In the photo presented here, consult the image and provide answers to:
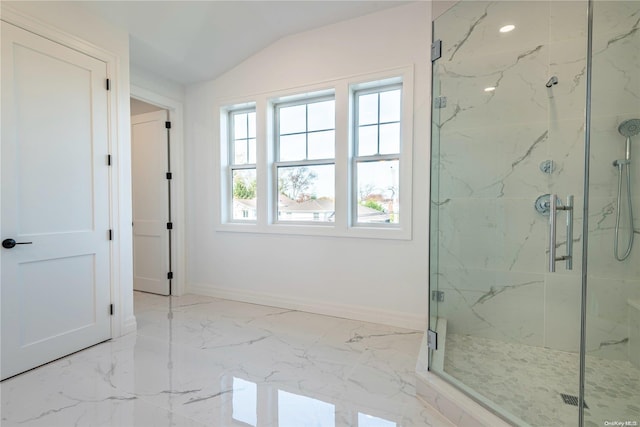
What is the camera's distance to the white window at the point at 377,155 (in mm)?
2947

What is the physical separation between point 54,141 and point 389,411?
2.79 meters

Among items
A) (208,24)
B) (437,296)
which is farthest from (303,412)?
(208,24)

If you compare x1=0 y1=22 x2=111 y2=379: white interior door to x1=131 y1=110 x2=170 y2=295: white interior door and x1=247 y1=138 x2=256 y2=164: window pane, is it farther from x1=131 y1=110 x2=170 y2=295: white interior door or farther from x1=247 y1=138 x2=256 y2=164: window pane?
x1=247 y1=138 x2=256 y2=164: window pane

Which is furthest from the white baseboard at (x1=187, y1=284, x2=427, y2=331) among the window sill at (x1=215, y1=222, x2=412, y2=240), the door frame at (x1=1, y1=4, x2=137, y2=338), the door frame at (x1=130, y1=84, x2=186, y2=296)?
the door frame at (x1=1, y1=4, x2=137, y2=338)

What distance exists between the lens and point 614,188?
202cm

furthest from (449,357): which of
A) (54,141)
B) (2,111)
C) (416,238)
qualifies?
(2,111)

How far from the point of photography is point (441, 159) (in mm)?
2385

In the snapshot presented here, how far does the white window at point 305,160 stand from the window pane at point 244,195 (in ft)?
1.15

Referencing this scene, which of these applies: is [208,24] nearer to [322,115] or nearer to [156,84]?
[156,84]

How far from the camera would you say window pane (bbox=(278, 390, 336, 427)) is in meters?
1.57

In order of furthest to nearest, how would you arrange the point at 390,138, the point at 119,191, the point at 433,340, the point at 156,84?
1. the point at 156,84
2. the point at 390,138
3. the point at 119,191
4. the point at 433,340

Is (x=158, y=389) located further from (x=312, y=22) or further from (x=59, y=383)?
(x=312, y=22)

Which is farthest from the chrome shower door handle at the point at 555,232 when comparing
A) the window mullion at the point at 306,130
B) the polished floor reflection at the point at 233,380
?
the window mullion at the point at 306,130

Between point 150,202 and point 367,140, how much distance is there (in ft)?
9.08
